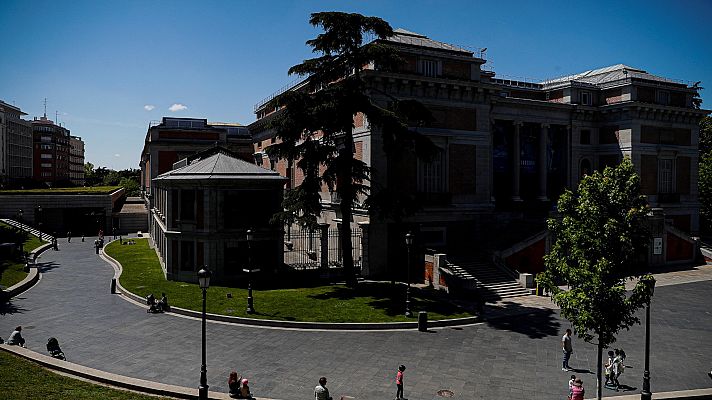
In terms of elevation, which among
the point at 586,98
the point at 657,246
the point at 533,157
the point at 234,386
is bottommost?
the point at 234,386

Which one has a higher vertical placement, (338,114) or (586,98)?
(586,98)

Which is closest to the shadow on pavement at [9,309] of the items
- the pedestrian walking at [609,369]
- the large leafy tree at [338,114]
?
the large leafy tree at [338,114]

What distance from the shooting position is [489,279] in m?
31.4

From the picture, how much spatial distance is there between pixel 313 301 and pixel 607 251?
15.6m

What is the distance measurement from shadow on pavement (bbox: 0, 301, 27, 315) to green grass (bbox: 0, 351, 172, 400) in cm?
1037

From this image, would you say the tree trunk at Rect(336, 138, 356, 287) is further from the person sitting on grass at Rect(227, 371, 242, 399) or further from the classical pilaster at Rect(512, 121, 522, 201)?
the classical pilaster at Rect(512, 121, 522, 201)

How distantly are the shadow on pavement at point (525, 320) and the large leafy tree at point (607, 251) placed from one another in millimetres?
7972

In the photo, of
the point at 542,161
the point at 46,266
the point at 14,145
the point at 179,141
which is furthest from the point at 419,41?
the point at 14,145

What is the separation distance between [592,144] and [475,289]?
24.3 metres

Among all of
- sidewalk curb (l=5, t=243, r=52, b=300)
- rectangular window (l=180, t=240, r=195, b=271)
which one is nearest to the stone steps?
rectangular window (l=180, t=240, r=195, b=271)

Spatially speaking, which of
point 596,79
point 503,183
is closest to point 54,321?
point 503,183

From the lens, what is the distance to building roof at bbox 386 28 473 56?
34812 millimetres

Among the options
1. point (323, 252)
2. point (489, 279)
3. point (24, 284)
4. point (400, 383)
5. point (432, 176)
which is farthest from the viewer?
point (432, 176)

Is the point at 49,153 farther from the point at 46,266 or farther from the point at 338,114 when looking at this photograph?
the point at 338,114
